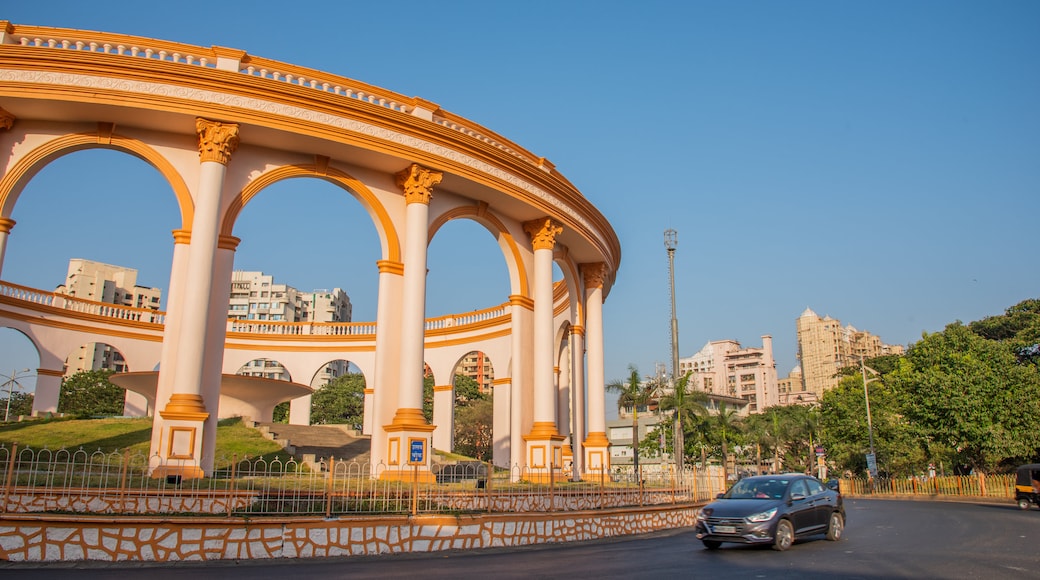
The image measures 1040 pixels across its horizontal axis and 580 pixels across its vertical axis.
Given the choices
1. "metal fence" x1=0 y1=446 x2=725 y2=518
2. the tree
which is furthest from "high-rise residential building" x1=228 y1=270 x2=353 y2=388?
"metal fence" x1=0 y1=446 x2=725 y2=518

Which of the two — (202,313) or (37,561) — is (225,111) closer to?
(202,313)

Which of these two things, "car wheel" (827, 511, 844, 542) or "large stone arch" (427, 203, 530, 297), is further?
"large stone arch" (427, 203, 530, 297)

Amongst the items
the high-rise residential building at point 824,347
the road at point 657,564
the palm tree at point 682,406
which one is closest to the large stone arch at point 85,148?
the road at point 657,564

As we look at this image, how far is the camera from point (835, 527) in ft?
41.1

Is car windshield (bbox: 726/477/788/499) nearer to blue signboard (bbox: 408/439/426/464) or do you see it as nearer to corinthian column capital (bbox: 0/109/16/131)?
blue signboard (bbox: 408/439/426/464)

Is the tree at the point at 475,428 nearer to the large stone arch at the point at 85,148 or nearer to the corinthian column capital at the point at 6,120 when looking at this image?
the large stone arch at the point at 85,148

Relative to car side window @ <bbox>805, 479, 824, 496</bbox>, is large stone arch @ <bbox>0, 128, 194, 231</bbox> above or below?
above

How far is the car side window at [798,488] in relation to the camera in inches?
459

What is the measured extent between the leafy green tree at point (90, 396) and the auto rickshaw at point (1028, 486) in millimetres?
49332

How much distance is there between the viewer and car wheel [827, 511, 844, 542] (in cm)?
1239

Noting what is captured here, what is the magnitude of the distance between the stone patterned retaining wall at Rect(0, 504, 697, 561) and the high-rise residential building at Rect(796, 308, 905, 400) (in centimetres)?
13708

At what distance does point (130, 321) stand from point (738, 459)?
5312 centimetres

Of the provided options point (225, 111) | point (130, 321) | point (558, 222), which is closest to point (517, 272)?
point (558, 222)

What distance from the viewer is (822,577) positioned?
8109 millimetres
